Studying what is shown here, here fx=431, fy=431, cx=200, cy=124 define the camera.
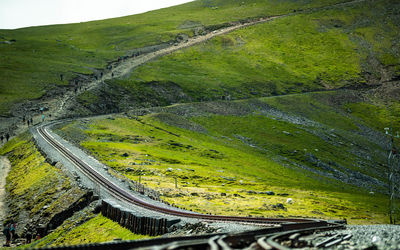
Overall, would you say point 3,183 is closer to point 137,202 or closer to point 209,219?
point 137,202

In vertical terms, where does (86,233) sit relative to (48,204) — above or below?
above

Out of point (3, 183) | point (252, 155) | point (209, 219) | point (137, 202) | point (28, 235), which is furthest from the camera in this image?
point (252, 155)

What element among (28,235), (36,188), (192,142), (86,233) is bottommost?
(192,142)

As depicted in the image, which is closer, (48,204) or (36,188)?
(48,204)

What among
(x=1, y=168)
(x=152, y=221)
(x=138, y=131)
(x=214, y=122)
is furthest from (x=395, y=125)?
(x=152, y=221)

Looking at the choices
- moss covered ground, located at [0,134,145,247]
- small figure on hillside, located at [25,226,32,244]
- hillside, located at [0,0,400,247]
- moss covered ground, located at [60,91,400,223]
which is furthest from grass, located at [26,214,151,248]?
moss covered ground, located at [60,91,400,223]

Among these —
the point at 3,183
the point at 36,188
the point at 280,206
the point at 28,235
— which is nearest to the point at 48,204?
the point at 28,235

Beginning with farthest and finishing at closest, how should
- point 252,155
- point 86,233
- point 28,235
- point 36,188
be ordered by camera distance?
point 252,155, point 36,188, point 28,235, point 86,233

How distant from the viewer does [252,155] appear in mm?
125375

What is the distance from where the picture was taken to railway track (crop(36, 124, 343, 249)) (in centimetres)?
2080

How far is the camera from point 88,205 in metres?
51.1

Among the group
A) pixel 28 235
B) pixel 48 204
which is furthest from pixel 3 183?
pixel 28 235

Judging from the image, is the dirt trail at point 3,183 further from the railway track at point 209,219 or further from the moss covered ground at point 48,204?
the railway track at point 209,219

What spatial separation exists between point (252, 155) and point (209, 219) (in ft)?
275
